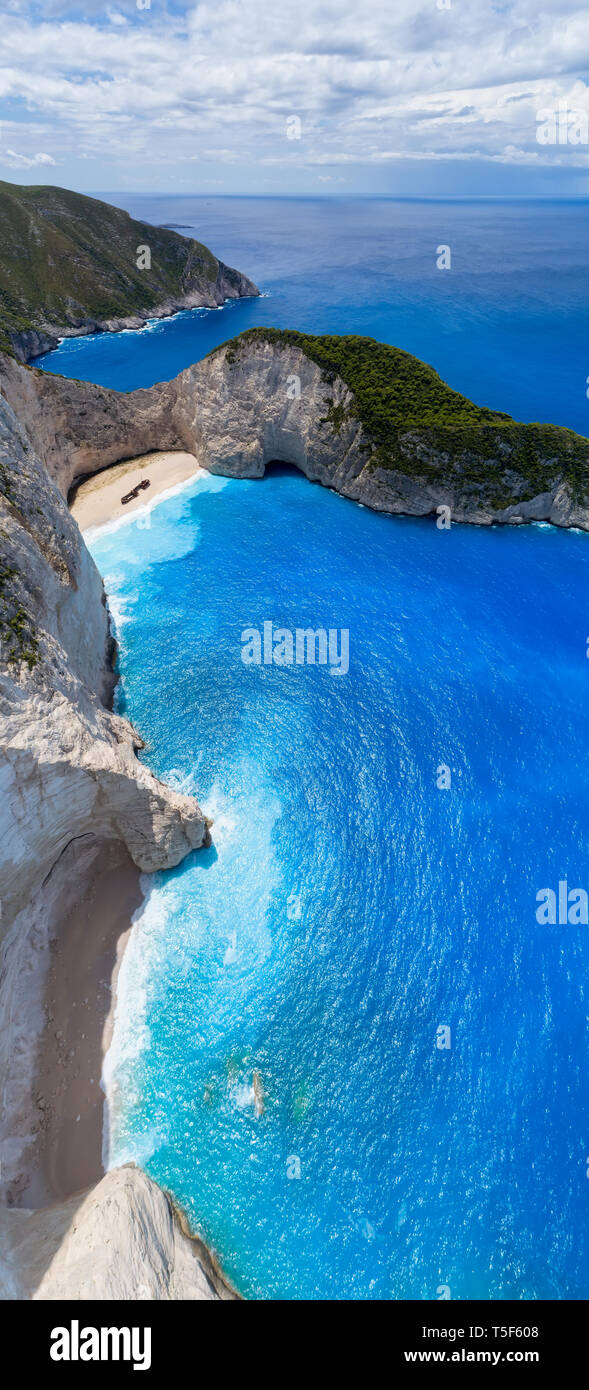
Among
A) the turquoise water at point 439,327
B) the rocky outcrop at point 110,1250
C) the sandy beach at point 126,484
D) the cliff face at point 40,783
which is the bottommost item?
the rocky outcrop at point 110,1250

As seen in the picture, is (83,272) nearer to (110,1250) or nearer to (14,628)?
(14,628)

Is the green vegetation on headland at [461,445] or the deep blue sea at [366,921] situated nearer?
the deep blue sea at [366,921]

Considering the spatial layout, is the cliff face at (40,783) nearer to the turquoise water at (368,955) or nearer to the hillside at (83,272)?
the turquoise water at (368,955)

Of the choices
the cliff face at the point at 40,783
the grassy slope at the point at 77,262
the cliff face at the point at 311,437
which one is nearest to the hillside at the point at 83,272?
the grassy slope at the point at 77,262

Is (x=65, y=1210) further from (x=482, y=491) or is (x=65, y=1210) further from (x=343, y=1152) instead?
(x=482, y=491)

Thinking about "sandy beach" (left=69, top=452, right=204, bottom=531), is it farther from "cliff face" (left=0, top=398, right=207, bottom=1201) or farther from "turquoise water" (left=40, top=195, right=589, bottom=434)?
"turquoise water" (left=40, top=195, right=589, bottom=434)
